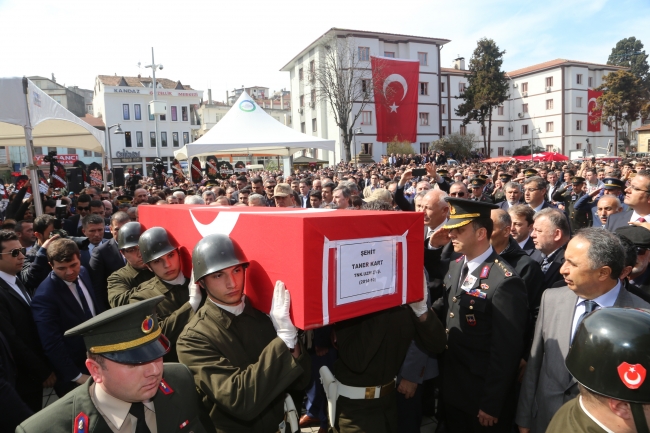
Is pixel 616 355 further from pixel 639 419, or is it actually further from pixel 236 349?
pixel 236 349

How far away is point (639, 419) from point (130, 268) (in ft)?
11.8

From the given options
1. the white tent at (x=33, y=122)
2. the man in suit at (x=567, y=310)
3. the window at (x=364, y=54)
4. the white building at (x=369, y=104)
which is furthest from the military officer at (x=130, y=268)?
the window at (x=364, y=54)

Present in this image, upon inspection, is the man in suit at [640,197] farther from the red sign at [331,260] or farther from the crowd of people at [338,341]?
the red sign at [331,260]

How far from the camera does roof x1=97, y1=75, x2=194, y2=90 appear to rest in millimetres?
53094

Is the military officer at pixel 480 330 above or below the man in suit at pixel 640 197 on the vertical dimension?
below

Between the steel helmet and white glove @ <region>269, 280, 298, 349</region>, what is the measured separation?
1200 mm

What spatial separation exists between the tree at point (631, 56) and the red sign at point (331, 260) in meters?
79.5

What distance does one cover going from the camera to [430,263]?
375 cm

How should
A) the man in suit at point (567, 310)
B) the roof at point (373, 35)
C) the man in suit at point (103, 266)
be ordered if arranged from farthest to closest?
1. the roof at point (373, 35)
2. the man in suit at point (103, 266)
3. the man in suit at point (567, 310)

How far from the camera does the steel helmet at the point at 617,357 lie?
1369mm

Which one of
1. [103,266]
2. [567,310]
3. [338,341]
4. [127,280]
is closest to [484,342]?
[567,310]

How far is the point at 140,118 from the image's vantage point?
5225cm

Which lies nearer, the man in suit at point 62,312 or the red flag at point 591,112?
the man in suit at point 62,312

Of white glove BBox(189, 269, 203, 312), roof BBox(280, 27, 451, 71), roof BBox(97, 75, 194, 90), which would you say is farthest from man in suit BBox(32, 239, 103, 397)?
roof BBox(97, 75, 194, 90)
